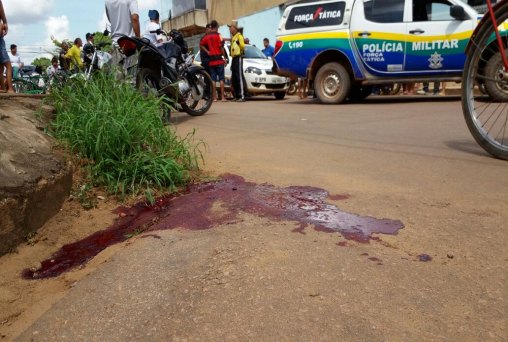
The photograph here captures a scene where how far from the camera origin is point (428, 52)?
762cm

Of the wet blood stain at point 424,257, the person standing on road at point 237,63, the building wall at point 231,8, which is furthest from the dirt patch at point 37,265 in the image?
the building wall at point 231,8

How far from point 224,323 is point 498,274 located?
3.48 ft

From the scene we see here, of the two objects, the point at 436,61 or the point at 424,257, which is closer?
the point at 424,257

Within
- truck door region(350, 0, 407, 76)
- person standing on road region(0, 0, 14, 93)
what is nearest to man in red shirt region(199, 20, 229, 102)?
truck door region(350, 0, 407, 76)

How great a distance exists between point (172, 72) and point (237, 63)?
5163 millimetres

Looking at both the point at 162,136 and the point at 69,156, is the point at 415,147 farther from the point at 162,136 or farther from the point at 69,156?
the point at 69,156

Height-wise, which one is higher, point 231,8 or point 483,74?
point 231,8

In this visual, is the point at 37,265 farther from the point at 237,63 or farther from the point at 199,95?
the point at 237,63

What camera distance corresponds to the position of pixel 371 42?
8055mm

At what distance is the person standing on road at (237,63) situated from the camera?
35.1ft

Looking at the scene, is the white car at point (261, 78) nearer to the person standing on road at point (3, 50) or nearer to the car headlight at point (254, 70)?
the car headlight at point (254, 70)

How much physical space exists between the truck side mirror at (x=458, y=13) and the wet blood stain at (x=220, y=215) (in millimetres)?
5774

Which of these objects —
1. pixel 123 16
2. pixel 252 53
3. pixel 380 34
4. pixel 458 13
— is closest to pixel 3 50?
pixel 123 16

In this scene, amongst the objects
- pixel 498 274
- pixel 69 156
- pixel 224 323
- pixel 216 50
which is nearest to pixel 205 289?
pixel 224 323
